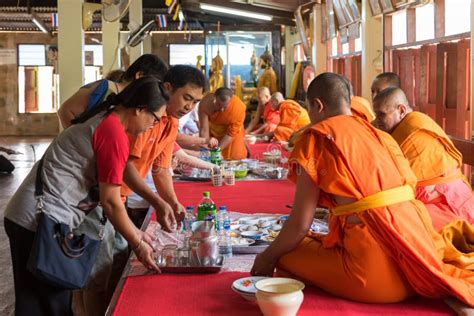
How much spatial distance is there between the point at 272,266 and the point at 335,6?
730cm

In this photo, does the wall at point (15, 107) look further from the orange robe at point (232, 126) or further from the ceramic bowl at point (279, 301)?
the ceramic bowl at point (279, 301)

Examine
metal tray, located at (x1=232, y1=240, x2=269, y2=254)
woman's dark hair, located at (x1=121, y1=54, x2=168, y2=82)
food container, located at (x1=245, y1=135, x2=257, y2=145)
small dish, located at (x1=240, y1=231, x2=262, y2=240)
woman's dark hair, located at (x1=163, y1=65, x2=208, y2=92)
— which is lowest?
metal tray, located at (x1=232, y1=240, x2=269, y2=254)

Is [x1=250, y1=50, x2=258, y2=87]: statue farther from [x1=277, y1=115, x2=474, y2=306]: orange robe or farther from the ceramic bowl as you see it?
the ceramic bowl

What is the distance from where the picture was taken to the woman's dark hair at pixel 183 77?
2984mm

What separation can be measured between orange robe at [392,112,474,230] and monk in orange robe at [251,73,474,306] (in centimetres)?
101

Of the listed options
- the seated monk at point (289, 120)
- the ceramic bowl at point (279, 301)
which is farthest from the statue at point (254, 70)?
the ceramic bowl at point (279, 301)

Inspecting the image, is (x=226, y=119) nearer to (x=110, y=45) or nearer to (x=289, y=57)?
(x=110, y=45)

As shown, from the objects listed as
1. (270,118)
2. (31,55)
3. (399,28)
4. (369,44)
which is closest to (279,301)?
(399,28)

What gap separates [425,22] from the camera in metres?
5.86

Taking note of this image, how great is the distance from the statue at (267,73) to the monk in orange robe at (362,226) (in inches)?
477

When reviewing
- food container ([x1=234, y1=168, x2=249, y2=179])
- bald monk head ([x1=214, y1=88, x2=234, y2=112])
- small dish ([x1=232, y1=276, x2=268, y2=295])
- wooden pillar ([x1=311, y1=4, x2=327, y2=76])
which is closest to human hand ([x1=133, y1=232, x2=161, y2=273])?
small dish ([x1=232, y1=276, x2=268, y2=295])

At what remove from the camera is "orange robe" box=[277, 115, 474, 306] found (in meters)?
2.04

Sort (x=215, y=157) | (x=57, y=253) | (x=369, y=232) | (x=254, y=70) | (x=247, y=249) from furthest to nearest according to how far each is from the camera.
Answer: (x=254, y=70) → (x=215, y=157) → (x=247, y=249) → (x=57, y=253) → (x=369, y=232)

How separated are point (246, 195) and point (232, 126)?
7.83ft
